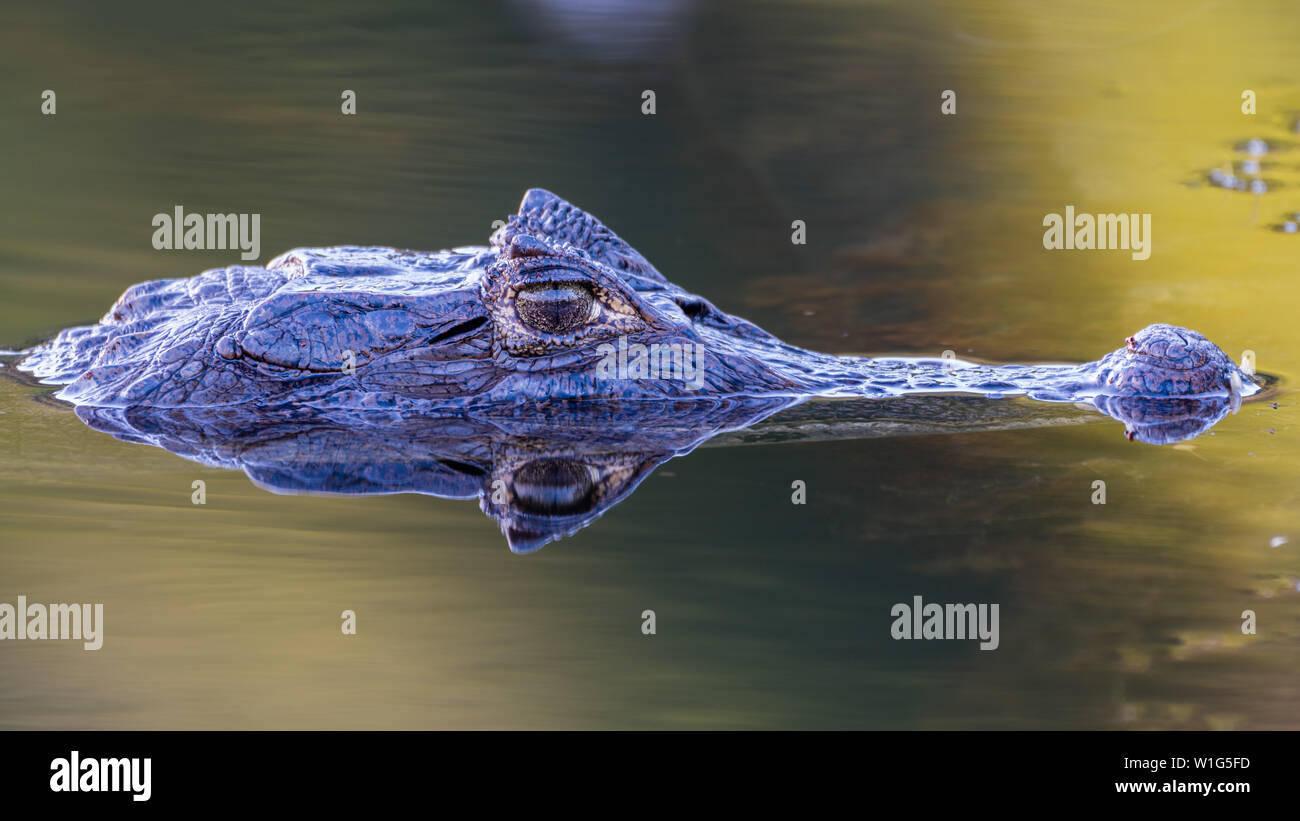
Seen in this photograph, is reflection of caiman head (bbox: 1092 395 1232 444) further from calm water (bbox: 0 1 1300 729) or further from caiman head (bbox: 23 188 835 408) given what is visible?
caiman head (bbox: 23 188 835 408)

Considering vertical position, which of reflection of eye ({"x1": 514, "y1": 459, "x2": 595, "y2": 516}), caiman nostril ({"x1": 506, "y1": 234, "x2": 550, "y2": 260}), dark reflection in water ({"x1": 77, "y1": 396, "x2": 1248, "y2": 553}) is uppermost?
caiman nostril ({"x1": 506, "y1": 234, "x2": 550, "y2": 260})

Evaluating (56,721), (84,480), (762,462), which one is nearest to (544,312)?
(762,462)

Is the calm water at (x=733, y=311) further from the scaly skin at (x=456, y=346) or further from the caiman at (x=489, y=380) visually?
the scaly skin at (x=456, y=346)

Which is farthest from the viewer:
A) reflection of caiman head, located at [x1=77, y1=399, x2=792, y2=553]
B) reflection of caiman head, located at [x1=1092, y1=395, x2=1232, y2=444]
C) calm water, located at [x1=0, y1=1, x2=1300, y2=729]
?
reflection of caiman head, located at [x1=1092, y1=395, x2=1232, y2=444]

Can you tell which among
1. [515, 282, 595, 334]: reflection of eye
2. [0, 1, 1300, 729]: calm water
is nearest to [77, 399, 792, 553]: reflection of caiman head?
[0, 1, 1300, 729]: calm water

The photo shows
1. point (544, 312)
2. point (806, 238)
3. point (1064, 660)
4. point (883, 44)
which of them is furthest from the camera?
point (883, 44)

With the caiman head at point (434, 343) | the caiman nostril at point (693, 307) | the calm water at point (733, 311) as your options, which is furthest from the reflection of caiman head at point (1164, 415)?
the caiman nostril at point (693, 307)
